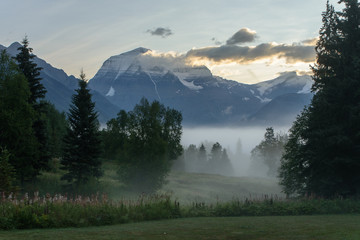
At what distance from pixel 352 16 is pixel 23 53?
3439 centimetres

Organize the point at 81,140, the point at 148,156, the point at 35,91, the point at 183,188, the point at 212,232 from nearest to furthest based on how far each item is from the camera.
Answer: the point at 212,232 → the point at 81,140 → the point at 35,91 → the point at 148,156 → the point at 183,188

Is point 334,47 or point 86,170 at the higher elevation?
point 334,47

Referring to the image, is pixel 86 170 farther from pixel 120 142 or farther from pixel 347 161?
pixel 120 142

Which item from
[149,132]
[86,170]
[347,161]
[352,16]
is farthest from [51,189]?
[352,16]

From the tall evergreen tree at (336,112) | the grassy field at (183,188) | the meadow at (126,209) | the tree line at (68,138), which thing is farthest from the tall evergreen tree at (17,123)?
the tall evergreen tree at (336,112)

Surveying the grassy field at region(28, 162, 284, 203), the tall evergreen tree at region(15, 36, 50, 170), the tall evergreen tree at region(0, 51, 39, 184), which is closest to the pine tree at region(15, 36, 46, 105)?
the tall evergreen tree at region(15, 36, 50, 170)

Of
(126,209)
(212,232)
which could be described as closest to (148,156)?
(126,209)

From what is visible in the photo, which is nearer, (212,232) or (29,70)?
(212,232)

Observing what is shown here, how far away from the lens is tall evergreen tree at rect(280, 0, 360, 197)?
27453 mm

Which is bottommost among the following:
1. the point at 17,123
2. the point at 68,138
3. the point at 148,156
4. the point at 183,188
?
the point at 183,188

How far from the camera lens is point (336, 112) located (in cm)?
2852

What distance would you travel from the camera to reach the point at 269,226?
15461mm

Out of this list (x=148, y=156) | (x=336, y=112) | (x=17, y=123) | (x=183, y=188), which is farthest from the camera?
(x=183, y=188)

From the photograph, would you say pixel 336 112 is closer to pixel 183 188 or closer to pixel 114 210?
pixel 114 210
